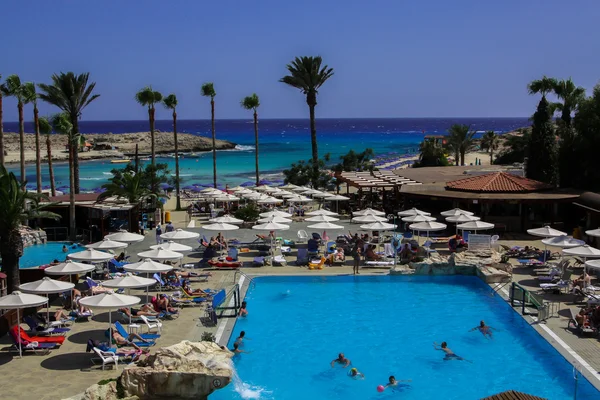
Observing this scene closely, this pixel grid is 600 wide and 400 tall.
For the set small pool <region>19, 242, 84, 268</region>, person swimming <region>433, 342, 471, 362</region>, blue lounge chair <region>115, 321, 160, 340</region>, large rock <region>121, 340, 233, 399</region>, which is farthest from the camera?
small pool <region>19, 242, 84, 268</region>

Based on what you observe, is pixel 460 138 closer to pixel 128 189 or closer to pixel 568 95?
pixel 568 95

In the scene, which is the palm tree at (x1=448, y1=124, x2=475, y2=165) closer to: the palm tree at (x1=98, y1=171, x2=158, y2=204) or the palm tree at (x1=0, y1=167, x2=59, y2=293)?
the palm tree at (x1=98, y1=171, x2=158, y2=204)

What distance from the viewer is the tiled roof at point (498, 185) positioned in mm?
29922

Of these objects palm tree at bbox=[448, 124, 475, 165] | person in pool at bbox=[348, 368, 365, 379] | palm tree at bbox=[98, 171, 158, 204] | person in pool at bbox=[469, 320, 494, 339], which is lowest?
person in pool at bbox=[348, 368, 365, 379]

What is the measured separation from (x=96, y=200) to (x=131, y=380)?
21.4m

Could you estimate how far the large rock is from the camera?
1116 centimetres

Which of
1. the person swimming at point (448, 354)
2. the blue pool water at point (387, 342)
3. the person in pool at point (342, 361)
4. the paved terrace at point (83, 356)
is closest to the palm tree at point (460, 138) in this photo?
the blue pool water at point (387, 342)

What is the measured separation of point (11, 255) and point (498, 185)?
21.6 metres

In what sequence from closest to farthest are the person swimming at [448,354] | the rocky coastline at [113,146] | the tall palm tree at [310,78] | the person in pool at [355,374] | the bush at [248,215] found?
the person in pool at [355,374] < the person swimming at [448,354] < the bush at [248,215] < the tall palm tree at [310,78] < the rocky coastline at [113,146]

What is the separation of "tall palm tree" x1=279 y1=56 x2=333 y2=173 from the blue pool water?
27.8 metres

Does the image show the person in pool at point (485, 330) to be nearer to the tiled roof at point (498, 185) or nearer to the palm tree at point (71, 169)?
the tiled roof at point (498, 185)

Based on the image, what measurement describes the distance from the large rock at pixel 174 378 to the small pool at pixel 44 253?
15.3 m

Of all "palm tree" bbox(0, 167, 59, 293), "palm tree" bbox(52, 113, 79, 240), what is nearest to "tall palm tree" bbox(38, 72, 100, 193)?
"palm tree" bbox(52, 113, 79, 240)

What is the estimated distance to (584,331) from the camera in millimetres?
15328
